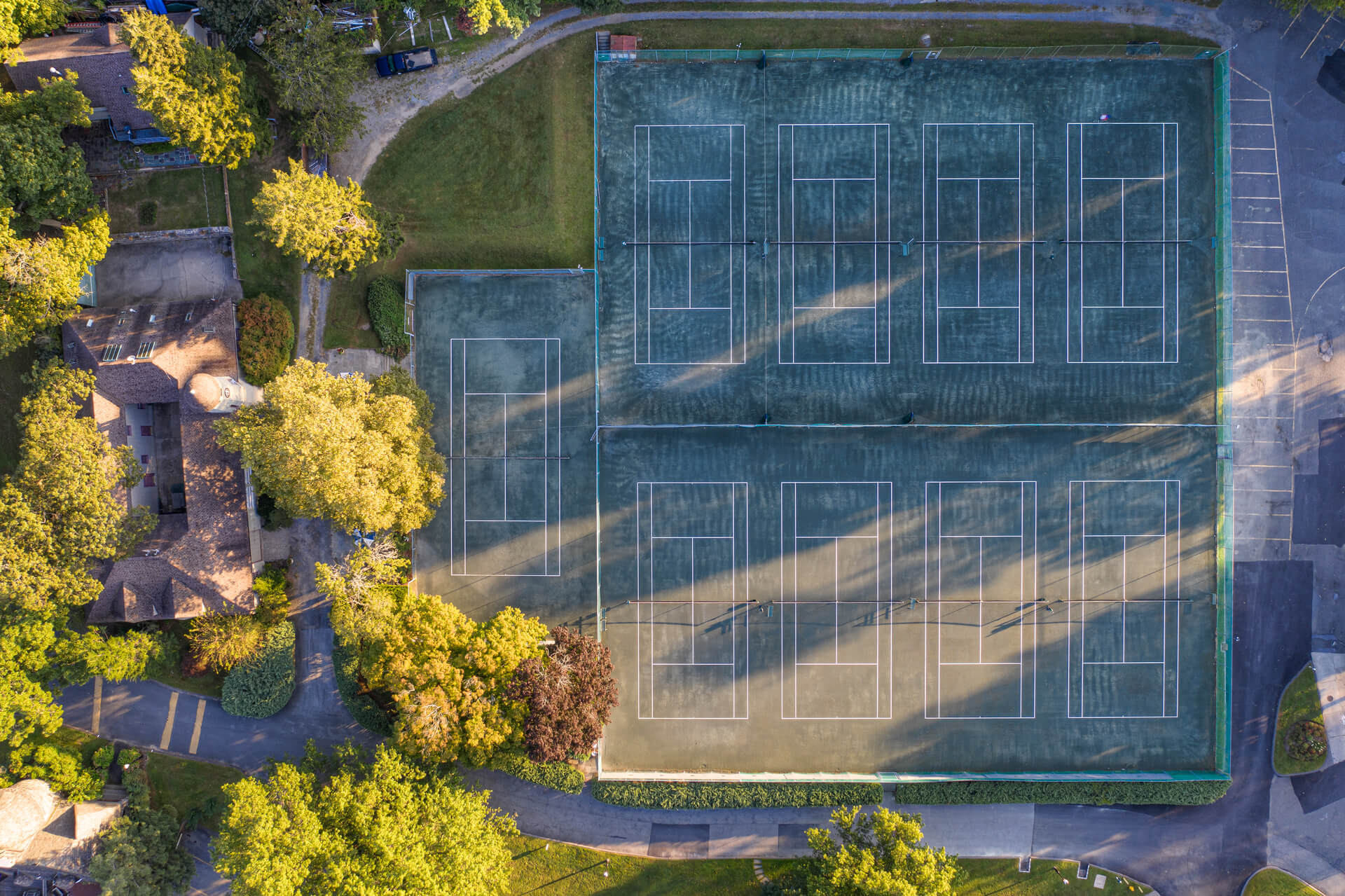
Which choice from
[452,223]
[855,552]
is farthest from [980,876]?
[452,223]

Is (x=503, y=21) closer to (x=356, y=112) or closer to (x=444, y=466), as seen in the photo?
(x=356, y=112)

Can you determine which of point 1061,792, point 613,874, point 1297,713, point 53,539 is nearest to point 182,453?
point 53,539

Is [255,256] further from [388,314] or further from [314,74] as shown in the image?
[314,74]

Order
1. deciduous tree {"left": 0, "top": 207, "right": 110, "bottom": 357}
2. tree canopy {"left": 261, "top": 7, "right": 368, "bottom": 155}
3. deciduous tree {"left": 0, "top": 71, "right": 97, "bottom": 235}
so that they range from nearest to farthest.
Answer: deciduous tree {"left": 0, "top": 71, "right": 97, "bottom": 235} < deciduous tree {"left": 0, "top": 207, "right": 110, "bottom": 357} < tree canopy {"left": 261, "top": 7, "right": 368, "bottom": 155}

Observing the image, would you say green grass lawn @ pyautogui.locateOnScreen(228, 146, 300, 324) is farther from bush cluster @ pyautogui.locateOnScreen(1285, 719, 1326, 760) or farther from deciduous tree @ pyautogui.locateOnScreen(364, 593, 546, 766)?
bush cluster @ pyautogui.locateOnScreen(1285, 719, 1326, 760)

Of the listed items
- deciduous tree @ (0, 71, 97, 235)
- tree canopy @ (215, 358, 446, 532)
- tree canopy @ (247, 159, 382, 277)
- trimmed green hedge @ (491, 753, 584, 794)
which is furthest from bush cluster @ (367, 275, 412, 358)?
trimmed green hedge @ (491, 753, 584, 794)

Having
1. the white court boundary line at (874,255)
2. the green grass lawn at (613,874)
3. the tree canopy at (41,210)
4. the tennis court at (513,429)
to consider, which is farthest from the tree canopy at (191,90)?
the green grass lawn at (613,874)

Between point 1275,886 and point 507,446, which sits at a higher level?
point 507,446
